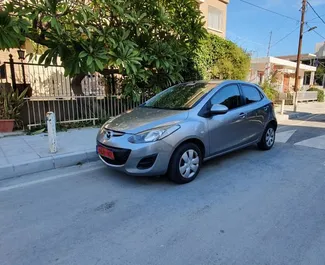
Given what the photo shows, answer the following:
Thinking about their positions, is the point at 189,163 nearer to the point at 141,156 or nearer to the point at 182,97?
the point at 141,156

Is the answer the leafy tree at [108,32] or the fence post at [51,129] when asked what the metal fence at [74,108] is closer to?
the leafy tree at [108,32]

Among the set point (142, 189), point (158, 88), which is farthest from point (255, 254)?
point (158, 88)

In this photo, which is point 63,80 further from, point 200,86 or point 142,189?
point 142,189

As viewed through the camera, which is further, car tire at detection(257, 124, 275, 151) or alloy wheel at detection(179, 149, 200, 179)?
car tire at detection(257, 124, 275, 151)

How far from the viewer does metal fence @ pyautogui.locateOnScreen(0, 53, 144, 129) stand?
7059 millimetres

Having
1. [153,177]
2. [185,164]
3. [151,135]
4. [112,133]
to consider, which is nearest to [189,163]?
[185,164]

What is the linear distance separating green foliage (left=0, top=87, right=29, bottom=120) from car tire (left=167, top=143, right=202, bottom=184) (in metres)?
4.92

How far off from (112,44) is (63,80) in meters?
2.73

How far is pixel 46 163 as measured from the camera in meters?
4.50

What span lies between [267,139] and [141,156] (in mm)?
3442

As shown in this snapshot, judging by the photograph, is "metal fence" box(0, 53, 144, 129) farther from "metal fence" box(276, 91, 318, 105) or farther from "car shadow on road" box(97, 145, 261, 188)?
"metal fence" box(276, 91, 318, 105)

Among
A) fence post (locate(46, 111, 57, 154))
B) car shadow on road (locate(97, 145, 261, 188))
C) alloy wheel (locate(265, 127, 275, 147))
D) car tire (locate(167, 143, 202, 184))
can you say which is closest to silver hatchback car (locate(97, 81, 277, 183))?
car tire (locate(167, 143, 202, 184))

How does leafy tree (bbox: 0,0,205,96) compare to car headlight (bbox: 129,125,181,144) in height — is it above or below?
above

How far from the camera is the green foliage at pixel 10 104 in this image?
249 inches
